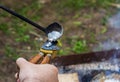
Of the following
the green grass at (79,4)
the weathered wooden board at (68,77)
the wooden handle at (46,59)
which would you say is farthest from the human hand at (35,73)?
the green grass at (79,4)

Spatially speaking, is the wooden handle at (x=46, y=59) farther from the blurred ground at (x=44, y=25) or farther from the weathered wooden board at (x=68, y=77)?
the blurred ground at (x=44, y=25)

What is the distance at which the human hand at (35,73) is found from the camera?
1.95 m

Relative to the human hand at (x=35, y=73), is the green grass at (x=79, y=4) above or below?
above

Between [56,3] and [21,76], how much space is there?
3113 mm

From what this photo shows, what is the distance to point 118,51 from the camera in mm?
3230

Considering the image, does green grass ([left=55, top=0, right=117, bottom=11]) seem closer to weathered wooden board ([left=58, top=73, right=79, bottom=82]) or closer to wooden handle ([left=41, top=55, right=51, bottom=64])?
weathered wooden board ([left=58, top=73, right=79, bottom=82])

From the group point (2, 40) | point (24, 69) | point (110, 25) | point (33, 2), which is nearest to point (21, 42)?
point (2, 40)

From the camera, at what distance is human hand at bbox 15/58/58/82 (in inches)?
76.6

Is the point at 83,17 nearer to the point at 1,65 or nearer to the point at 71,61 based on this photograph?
the point at 1,65

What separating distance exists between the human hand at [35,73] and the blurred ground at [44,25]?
67.1 inches

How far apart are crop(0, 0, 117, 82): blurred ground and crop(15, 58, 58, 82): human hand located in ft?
5.59

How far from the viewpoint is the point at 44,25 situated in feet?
15.0

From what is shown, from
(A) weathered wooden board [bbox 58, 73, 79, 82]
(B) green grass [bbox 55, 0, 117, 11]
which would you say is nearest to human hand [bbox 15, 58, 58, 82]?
(A) weathered wooden board [bbox 58, 73, 79, 82]

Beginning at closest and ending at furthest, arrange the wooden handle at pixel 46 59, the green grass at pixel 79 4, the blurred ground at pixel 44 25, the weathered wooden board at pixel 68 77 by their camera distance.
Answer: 1. the wooden handle at pixel 46 59
2. the weathered wooden board at pixel 68 77
3. the blurred ground at pixel 44 25
4. the green grass at pixel 79 4
